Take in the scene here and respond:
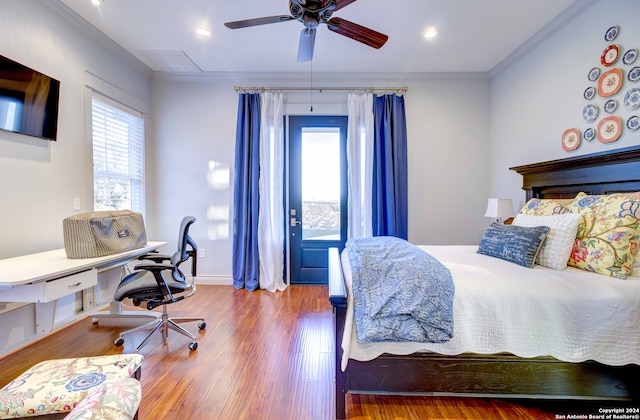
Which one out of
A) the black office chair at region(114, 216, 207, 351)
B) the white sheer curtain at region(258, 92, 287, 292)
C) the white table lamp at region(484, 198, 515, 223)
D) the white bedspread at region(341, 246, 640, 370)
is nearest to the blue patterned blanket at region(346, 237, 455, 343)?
the white bedspread at region(341, 246, 640, 370)

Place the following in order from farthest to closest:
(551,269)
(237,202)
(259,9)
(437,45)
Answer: (237,202) → (437,45) → (259,9) → (551,269)

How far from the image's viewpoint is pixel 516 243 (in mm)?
2020

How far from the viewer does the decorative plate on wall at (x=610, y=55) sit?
2.15m

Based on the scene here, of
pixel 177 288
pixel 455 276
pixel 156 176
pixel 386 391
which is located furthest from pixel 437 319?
pixel 156 176

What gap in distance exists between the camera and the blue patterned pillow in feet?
6.29

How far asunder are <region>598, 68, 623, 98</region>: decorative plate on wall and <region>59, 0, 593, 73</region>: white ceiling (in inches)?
27.9

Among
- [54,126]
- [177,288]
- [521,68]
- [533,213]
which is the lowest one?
[177,288]

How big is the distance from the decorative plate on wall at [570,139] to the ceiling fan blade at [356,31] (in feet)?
6.34

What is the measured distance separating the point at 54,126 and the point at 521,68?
476cm

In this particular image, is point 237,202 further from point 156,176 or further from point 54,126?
point 54,126

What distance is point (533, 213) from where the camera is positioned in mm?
2340

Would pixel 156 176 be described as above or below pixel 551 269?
above

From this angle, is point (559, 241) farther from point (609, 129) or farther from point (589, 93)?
point (589, 93)

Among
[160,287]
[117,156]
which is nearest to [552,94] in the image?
[160,287]
